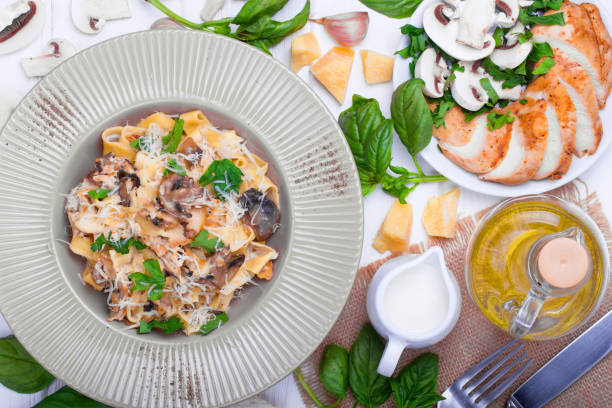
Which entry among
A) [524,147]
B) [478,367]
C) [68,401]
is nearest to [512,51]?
[524,147]

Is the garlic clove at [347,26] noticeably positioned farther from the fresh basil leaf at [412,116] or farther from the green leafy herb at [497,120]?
the green leafy herb at [497,120]

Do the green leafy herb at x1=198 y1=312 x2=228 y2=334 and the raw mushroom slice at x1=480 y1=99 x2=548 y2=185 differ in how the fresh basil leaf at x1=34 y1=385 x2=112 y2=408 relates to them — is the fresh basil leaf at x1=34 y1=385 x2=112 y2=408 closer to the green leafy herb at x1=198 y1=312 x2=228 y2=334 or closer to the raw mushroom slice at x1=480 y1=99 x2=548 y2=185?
the green leafy herb at x1=198 y1=312 x2=228 y2=334

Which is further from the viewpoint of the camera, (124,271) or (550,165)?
(550,165)

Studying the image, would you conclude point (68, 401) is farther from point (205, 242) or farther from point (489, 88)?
point (489, 88)

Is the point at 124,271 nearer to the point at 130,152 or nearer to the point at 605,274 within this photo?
the point at 130,152

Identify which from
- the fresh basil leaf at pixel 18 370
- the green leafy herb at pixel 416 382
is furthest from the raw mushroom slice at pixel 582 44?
the fresh basil leaf at pixel 18 370

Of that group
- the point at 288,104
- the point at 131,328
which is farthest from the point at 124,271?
the point at 288,104
